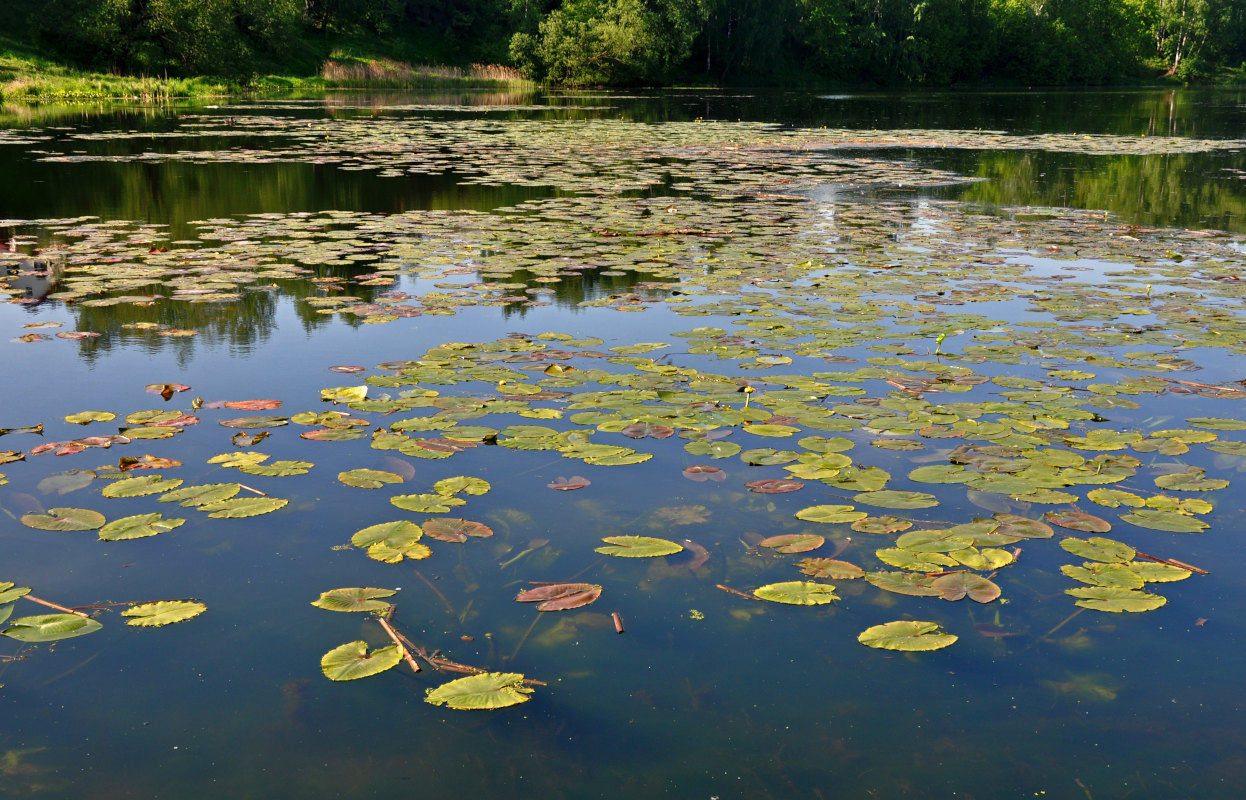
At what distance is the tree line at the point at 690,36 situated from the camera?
108 ft

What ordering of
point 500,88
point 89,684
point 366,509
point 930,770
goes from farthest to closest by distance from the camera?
point 500,88, point 366,509, point 89,684, point 930,770

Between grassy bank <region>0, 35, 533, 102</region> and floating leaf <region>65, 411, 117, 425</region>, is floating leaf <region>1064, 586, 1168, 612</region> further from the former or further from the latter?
grassy bank <region>0, 35, 533, 102</region>

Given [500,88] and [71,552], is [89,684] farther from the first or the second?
[500,88]

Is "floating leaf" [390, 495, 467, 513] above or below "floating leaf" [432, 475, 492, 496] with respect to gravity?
below

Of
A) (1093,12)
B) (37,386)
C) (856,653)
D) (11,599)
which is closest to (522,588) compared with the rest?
(856,653)

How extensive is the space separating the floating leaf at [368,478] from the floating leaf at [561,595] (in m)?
0.78

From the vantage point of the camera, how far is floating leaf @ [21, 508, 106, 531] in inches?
96.0

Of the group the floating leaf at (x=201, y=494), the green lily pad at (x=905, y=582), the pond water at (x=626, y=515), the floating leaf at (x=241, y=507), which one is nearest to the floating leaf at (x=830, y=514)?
the pond water at (x=626, y=515)

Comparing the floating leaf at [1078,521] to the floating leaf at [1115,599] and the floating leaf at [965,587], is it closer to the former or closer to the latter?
the floating leaf at [1115,599]

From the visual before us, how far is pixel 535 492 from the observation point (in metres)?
2.72

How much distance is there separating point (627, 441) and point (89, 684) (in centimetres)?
174

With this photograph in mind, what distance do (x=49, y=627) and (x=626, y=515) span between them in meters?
1.43

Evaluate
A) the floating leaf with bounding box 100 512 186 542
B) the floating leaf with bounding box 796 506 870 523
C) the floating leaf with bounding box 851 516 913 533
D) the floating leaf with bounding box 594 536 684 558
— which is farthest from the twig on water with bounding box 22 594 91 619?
the floating leaf with bounding box 851 516 913 533

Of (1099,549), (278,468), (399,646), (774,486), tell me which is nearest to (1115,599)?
(1099,549)
